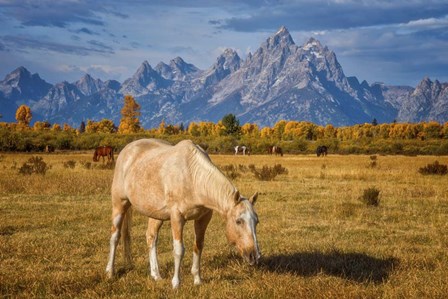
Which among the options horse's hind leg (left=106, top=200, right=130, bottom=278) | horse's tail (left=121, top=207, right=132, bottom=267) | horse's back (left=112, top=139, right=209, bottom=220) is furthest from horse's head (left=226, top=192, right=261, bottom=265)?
horse's tail (left=121, top=207, right=132, bottom=267)

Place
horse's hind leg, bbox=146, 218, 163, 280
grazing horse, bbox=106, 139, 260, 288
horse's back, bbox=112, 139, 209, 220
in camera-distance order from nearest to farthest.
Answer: grazing horse, bbox=106, 139, 260, 288
horse's back, bbox=112, 139, 209, 220
horse's hind leg, bbox=146, 218, 163, 280

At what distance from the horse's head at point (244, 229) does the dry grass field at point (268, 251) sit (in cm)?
70

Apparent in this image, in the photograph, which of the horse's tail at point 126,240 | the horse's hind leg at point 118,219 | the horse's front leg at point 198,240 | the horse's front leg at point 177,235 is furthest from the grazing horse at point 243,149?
the horse's front leg at point 177,235

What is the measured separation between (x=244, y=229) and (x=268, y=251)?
151 inches

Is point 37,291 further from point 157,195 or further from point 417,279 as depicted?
point 417,279

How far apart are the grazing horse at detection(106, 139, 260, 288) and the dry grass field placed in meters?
0.68

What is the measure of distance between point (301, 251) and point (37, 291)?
5.40 meters

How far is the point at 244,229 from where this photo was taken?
6301 millimetres

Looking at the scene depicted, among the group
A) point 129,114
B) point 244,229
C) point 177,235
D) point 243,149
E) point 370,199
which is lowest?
point 243,149

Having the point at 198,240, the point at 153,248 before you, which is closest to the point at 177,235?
the point at 198,240

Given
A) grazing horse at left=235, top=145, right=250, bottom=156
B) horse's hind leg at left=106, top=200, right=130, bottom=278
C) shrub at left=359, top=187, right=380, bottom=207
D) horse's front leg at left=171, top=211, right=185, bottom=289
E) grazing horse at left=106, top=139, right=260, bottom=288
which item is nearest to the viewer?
grazing horse at left=106, top=139, right=260, bottom=288

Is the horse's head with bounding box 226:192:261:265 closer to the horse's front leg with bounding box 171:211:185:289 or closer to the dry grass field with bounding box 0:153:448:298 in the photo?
the dry grass field with bounding box 0:153:448:298

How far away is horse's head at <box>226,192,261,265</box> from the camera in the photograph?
618 centimetres

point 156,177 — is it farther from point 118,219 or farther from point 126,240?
point 126,240
